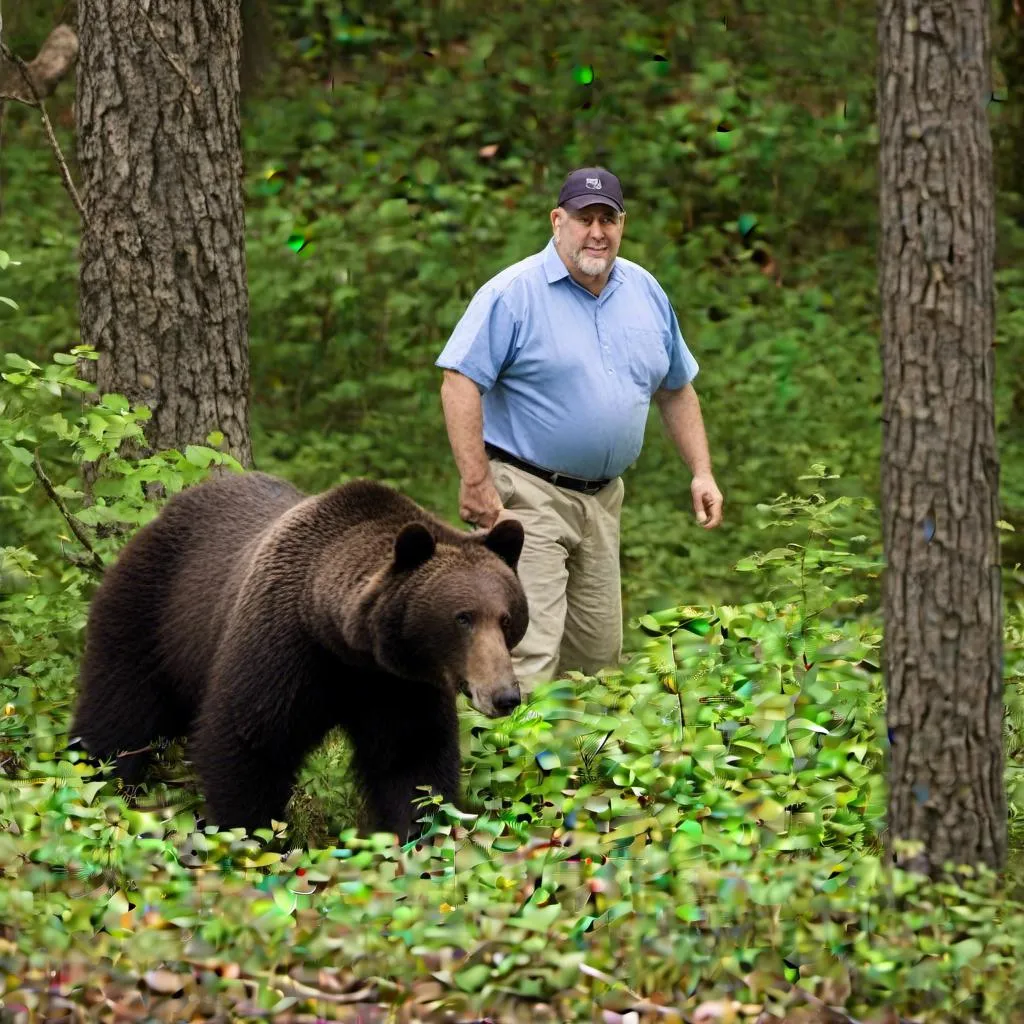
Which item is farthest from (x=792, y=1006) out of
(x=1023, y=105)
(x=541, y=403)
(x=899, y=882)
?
(x=1023, y=105)

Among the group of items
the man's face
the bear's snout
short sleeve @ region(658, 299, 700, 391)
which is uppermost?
the man's face

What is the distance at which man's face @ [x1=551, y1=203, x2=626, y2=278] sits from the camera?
7023 millimetres

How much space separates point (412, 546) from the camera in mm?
5594

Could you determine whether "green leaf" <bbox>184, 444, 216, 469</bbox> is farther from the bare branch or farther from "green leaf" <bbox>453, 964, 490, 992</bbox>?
the bare branch

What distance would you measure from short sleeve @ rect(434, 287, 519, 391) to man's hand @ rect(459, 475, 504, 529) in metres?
0.40

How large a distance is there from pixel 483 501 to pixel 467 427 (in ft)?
0.99

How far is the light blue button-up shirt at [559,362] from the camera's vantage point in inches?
274

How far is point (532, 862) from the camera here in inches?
191

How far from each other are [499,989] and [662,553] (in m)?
7.19

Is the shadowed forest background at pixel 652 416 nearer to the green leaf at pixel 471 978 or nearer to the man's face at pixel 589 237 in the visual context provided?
the green leaf at pixel 471 978

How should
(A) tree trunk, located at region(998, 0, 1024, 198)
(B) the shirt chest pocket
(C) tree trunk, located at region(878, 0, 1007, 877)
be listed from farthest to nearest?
(A) tree trunk, located at region(998, 0, 1024, 198)
(B) the shirt chest pocket
(C) tree trunk, located at region(878, 0, 1007, 877)

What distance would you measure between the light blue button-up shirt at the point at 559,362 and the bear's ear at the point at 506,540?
4.01 ft

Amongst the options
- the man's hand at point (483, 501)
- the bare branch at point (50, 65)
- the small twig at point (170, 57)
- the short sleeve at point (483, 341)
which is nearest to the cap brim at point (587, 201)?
the short sleeve at point (483, 341)

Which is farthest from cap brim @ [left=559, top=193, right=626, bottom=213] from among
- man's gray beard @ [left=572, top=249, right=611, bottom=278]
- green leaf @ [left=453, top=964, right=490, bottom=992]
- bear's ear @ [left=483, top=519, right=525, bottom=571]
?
green leaf @ [left=453, top=964, right=490, bottom=992]
